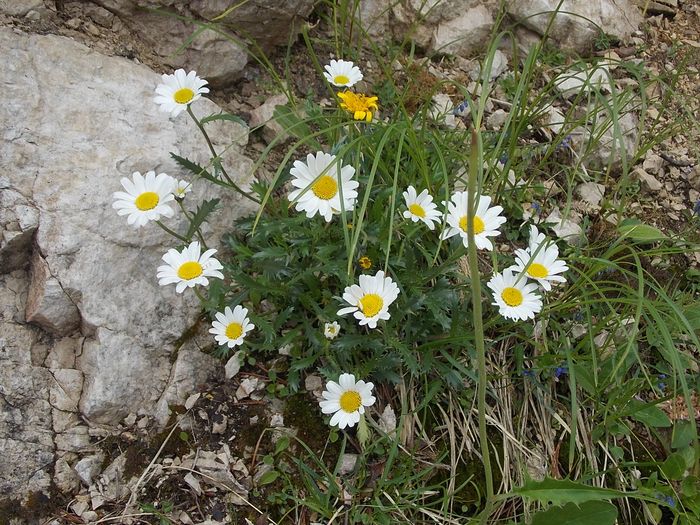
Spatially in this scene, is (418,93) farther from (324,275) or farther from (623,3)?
(623,3)

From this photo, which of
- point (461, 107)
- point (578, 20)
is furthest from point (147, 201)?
point (578, 20)

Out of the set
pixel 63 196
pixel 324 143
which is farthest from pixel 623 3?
pixel 63 196

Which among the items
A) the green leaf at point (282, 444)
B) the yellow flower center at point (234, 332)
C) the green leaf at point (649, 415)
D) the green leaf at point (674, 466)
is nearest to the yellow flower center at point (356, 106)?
the yellow flower center at point (234, 332)

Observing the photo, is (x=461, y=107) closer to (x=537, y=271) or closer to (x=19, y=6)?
(x=537, y=271)

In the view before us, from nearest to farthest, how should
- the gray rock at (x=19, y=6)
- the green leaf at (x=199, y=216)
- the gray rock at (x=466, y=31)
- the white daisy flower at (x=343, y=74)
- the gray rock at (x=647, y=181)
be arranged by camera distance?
1. the green leaf at (x=199, y=216)
2. the white daisy flower at (x=343, y=74)
3. the gray rock at (x=19, y=6)
4. the gray rock at (x=647, y=181)
5. the gray rock at (x=466, y=31)

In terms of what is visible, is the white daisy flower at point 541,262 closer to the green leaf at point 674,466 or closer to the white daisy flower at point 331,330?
the white daisy flower at point 331,330

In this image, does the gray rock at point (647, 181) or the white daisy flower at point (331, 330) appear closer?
the white daisy flower at point (331, 330)
